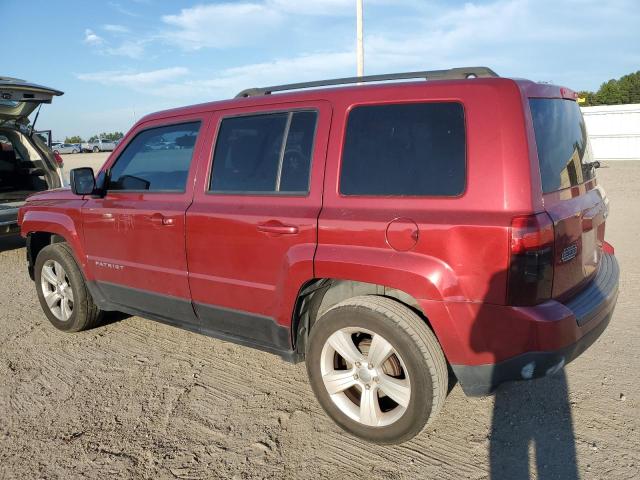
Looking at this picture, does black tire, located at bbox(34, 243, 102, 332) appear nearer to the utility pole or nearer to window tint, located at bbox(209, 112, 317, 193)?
window tint, located at bbox(209, 112, 317, 193)

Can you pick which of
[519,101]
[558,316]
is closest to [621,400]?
[558,316]

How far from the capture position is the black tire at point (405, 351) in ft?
8.39

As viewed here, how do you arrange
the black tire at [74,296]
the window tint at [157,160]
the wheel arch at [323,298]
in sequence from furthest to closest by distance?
1. the black tire at [74,296]
2. the window tint at [157,160]
3. the wheel arch at [323,298]

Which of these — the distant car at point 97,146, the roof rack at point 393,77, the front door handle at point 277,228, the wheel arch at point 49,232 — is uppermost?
the distant car at point 97,146

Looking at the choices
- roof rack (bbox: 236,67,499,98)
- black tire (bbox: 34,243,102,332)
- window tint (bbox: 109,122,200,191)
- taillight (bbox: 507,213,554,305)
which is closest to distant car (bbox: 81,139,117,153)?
black tire (bbox: 34,243,102,332)

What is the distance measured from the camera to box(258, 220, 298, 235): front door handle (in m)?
2.90

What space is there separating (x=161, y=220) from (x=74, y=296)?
141 centimetres

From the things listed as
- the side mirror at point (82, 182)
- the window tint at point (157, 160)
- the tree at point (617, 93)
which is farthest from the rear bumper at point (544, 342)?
the tree at point (617, 93)

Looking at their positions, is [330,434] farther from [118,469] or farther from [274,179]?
[274,179]

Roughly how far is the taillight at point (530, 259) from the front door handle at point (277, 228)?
1.16 m

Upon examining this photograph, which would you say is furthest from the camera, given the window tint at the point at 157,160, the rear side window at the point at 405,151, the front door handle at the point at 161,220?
the window tint at the point at 157,160

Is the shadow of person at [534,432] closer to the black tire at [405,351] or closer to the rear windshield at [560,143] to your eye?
the black tire at [405,351]

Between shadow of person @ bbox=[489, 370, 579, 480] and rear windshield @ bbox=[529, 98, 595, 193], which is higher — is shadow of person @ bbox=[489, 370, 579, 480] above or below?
below

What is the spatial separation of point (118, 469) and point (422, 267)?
1.82 m
